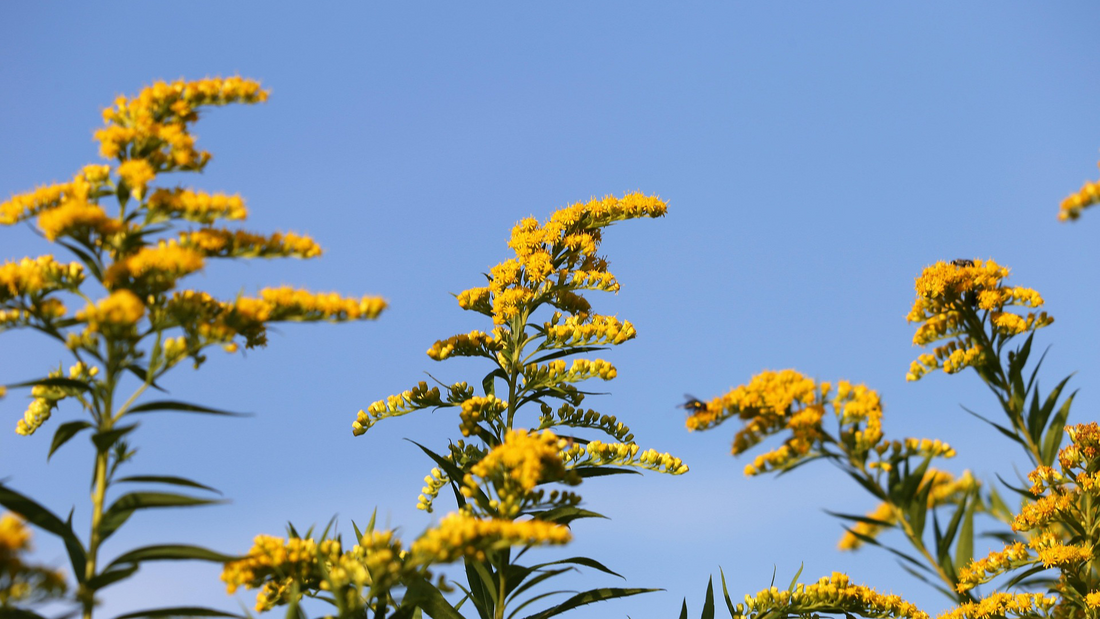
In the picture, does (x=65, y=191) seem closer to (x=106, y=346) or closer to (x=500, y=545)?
(x=106, y=346)

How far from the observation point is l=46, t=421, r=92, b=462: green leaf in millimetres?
3670

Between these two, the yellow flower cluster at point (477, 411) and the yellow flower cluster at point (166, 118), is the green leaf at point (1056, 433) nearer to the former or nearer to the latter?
the yellow flower cluster at point (477, 411)

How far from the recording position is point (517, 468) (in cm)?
419

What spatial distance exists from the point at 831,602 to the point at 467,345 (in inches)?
128

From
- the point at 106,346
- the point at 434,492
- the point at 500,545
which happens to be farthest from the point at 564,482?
the point at 106,346

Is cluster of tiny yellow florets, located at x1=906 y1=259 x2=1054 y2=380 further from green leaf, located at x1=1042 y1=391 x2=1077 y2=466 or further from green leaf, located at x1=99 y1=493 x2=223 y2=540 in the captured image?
green leaf, located at x1=99 y1=493 x2=223 y2=540

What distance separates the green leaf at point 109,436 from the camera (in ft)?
11.4

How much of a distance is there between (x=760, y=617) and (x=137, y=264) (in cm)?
464

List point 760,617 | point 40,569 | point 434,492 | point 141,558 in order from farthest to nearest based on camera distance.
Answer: point 434,492 < point 760,617 < point 141,558 < point 40,569

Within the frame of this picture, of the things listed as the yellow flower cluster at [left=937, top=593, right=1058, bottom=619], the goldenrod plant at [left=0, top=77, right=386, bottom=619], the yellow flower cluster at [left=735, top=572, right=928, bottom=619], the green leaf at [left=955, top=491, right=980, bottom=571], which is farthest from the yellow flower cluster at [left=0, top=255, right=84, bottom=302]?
the green leaf at [left=955, top=491, right=980, bottom=571]

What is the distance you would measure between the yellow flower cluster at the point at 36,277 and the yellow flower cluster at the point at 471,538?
86.1 inches

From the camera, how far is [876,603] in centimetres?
579

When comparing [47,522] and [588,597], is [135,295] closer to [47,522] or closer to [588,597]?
[47,522]

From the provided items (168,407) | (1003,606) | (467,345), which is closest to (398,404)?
(467,345)
